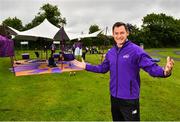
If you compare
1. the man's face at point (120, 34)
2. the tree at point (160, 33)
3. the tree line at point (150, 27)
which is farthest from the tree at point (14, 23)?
the man's face at point (120, 34)

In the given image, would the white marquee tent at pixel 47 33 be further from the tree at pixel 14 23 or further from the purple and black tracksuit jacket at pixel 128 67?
the tree at pixel 14 23

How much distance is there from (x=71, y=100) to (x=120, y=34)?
22.0 feet

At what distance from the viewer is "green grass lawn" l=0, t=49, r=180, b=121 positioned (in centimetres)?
882

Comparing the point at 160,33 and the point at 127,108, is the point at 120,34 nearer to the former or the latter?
the point at 127,108

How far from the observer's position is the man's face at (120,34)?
15.2ft

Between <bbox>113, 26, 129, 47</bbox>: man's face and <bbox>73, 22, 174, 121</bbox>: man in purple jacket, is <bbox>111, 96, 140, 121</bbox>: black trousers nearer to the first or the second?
<bbox>73, 22, 174, 121</bbox>: man in purple jacket

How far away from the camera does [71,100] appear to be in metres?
11.0

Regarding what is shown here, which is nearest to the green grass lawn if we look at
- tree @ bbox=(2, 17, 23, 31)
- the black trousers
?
the black trousers

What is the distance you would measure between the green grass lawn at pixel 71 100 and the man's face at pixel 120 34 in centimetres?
415

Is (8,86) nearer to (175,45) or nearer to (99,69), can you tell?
(99,69)

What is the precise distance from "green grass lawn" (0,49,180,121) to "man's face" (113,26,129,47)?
415cm

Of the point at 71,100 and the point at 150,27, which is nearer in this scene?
the point at 71,100

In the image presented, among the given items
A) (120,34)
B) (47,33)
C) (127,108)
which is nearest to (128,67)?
(120,34)

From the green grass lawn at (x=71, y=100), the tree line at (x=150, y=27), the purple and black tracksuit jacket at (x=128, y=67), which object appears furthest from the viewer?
the tree line at (x=150, y=27)
